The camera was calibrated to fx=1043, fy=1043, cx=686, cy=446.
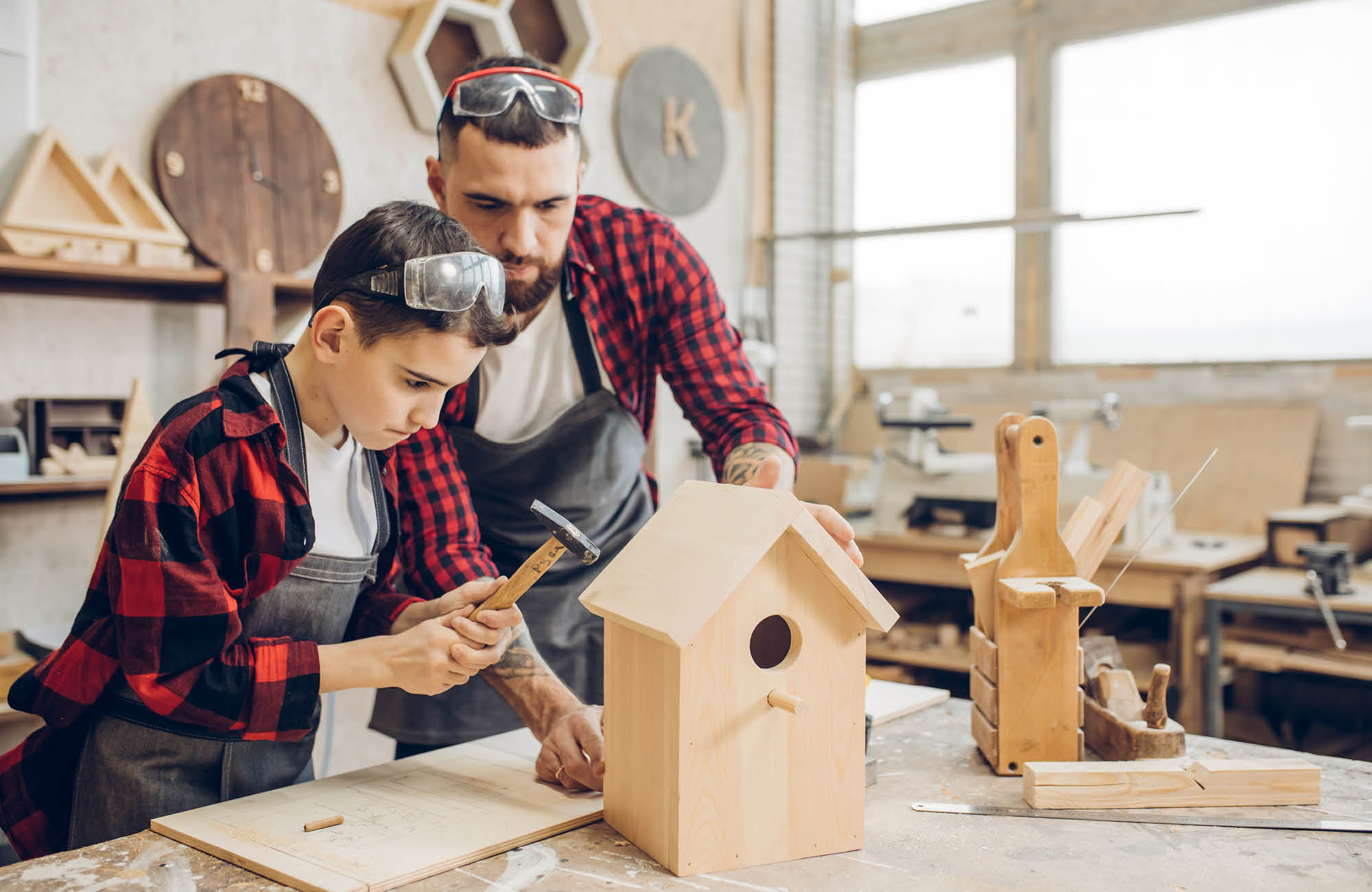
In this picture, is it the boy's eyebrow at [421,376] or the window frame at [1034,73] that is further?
the window frame at [1034,73]

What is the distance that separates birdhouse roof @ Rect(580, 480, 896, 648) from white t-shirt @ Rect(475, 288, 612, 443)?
0.70 metres

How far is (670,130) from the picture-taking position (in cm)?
445

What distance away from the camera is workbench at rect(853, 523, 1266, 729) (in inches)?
126

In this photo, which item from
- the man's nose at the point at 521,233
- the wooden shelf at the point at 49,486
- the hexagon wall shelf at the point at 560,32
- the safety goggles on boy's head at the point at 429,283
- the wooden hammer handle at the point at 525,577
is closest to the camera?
the wooden hammer handle at the point at 525,577

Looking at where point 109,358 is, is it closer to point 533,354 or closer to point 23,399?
point 23,399

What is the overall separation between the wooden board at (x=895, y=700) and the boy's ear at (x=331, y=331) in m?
0.93

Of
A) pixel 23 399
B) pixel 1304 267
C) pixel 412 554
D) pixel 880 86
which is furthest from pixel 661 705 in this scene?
pixel 880 86

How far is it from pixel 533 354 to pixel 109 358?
160 centimetres

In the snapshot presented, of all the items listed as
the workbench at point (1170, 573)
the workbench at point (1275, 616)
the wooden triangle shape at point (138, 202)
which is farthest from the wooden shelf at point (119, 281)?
the workbench at point (1275, 616)

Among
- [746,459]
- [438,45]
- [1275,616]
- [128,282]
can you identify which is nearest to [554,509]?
[746,459]

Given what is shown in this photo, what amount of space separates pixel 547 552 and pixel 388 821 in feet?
1.19

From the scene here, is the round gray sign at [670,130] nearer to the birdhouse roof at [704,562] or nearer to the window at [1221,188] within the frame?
the window at [1221,188]

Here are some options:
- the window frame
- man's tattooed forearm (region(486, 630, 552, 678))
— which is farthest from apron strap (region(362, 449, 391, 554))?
the window frame

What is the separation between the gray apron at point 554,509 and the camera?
1788 mm
